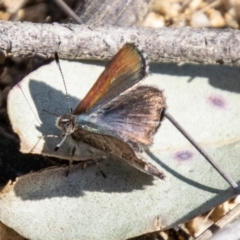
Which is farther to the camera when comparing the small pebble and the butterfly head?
the small pebble

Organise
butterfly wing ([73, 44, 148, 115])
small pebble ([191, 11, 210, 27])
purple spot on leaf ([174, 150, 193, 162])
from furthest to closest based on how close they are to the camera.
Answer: small pebble ([191, 11, 210, 27])
purple spot on leaf ([174, 150, 193, 162])
butterfly wing ([73, 44, 148, 115])

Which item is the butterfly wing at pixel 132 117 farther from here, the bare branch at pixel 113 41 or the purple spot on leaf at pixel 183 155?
the bare branch at pixel 113 41

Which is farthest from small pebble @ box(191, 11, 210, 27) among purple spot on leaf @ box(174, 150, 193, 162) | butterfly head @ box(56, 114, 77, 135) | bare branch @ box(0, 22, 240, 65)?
butterfly head @ box(56, 114, 77, 135)

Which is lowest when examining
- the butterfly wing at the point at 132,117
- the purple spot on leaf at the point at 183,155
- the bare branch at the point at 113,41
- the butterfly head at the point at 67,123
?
the purple spot on leaf at the point at 183,155

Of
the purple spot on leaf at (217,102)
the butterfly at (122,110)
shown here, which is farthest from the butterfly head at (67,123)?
the purple spot on leaf at (217,102)

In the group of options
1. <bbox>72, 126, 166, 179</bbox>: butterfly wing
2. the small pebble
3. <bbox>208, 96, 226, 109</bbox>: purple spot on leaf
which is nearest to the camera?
<bbox>72, 126, 166, 179</bbox>: butterfly wing

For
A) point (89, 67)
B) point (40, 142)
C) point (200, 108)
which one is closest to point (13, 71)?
point (89, 67)

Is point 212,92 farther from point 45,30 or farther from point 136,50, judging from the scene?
point 45,30

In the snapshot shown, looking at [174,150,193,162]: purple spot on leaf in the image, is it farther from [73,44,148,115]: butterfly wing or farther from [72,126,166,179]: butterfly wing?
[73,44,148,115]: butterfly wing
